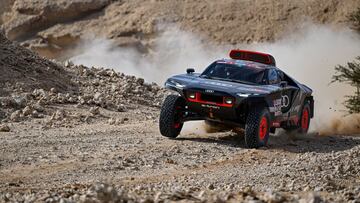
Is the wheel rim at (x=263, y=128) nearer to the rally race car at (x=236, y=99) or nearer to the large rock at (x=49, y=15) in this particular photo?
the rally race car at (x=236, y=99)

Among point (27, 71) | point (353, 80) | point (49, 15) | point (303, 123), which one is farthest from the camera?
point (49, 15)

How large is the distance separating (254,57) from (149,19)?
2252 cm

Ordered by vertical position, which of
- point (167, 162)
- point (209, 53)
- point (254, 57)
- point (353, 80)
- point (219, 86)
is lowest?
point (209, 53)

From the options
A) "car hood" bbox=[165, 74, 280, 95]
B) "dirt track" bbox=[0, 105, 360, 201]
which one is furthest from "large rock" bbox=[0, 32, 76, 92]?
"car hood" bbox=[165, 74, 280, 95]

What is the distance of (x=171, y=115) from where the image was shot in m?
14.7

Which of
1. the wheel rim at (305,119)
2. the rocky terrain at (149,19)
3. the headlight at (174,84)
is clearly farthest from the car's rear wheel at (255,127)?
the rocky terrain at (149,19)

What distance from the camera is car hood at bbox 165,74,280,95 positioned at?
14289 millimetres

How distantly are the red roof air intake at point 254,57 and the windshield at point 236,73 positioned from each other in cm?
89

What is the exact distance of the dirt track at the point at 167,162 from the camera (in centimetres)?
1043

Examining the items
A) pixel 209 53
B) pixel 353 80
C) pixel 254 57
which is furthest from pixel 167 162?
pixel 209 53

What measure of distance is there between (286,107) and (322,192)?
598cm

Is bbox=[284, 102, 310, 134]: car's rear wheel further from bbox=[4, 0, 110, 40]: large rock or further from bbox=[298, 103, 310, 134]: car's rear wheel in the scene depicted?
bbox=[4, 0, 110, 40]: large rock

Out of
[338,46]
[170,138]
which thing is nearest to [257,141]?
[170,138]

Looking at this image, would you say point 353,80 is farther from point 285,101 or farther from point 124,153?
point 124,153
